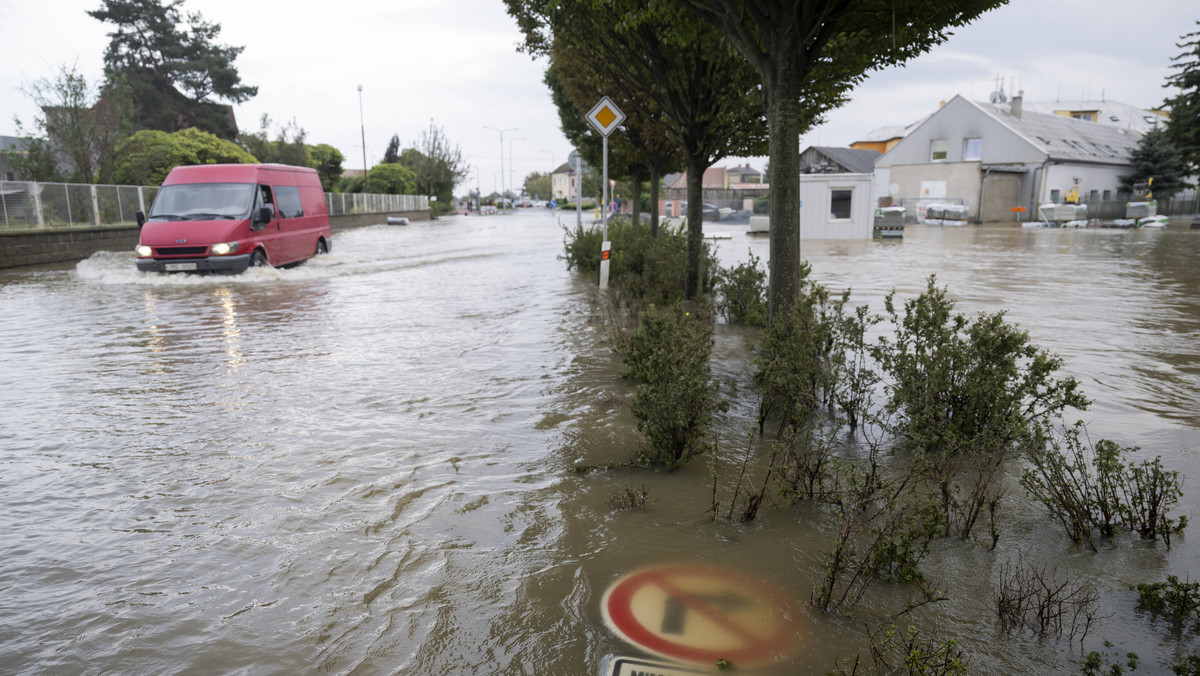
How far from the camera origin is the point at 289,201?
1692 centimetres

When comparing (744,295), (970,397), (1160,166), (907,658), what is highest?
(1160,166)

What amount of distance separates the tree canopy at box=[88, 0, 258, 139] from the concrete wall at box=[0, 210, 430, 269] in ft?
95.7

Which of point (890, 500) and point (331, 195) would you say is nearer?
point (890, 500)

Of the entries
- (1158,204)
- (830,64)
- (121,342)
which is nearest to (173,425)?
(121,342)

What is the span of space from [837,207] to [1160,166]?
34.5 m

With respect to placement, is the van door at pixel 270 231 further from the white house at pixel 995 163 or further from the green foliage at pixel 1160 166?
the green foliage at pixel 1160 166

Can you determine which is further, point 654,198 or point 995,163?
point 995,163

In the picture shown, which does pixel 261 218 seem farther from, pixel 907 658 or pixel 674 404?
pixel 907 658

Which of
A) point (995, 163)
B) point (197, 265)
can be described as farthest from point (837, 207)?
point (995, 163)

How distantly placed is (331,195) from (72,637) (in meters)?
42.5

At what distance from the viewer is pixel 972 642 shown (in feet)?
9.37

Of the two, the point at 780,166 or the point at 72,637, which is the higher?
the point at 780,166

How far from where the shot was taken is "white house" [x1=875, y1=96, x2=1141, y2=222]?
150ft

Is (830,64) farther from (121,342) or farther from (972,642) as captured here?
(121,342)
